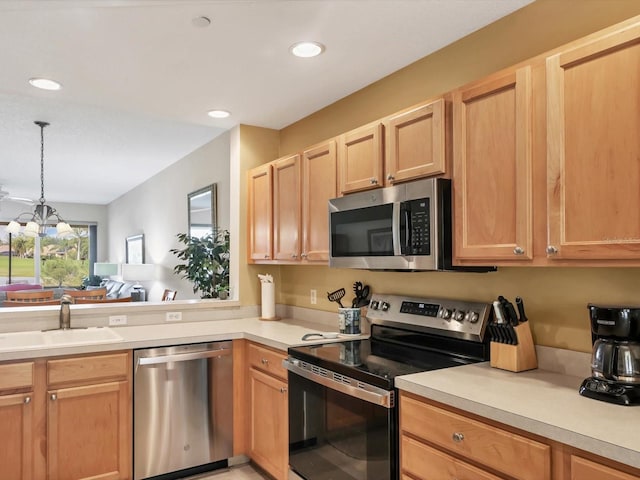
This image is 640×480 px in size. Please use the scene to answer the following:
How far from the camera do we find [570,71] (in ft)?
4.93

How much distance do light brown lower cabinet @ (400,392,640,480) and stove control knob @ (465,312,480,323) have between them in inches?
20.8

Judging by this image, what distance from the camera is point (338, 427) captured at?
2.01 m

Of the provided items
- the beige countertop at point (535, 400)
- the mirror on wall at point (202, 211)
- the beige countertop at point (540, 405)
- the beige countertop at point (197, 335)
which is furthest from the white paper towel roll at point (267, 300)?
the beige countertop at point (540, 405)

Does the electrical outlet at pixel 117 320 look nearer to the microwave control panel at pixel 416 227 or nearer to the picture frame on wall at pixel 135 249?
the microwave control panel at pixel 416 227

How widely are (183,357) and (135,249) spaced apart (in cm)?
560

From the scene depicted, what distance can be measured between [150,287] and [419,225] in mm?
5652

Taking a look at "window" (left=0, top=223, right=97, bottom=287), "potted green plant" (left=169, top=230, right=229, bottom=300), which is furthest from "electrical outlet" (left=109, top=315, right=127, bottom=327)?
"window" (left=0, top=223, right=97, bottom=287)

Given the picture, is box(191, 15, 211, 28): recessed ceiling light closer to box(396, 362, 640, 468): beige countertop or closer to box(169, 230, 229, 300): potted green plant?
box(396, 362, 640, 468): beige countertop

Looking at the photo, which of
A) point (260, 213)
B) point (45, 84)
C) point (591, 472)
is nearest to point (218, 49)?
point (45, 84)

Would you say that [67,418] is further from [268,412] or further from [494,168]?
[494,168]

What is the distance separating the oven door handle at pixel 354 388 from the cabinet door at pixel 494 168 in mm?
622

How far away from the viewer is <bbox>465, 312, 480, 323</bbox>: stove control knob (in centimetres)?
203

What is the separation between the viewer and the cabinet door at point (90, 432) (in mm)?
2402

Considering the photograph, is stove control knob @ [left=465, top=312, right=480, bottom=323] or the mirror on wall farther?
the mirror on wall
